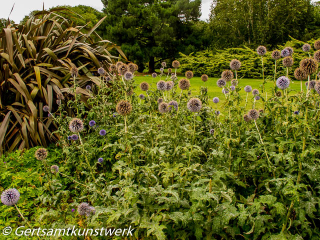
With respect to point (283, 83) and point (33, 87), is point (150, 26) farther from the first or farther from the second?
point (283, 83)

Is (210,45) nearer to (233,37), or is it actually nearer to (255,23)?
(233,37)

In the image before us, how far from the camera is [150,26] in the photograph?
16516 millimetres

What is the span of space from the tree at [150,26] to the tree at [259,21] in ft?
8.45

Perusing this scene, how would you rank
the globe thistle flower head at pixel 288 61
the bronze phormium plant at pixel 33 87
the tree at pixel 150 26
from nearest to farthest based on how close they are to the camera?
the globe thistle flower head at pixel 288 61, the bronze phormium plant at pixel 33 87, the tree at pixel 150 26

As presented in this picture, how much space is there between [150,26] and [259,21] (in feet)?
26.8

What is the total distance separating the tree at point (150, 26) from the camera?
52.6ft

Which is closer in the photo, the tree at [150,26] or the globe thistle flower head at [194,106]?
the globe thistle flower head at [194,106]

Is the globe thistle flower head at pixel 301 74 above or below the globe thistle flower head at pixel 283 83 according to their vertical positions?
above

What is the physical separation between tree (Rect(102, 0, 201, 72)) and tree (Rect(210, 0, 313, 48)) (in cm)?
258

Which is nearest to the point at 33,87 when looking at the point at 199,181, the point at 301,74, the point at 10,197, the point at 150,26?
the point at 10,197

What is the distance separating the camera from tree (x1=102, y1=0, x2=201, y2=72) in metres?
16.0

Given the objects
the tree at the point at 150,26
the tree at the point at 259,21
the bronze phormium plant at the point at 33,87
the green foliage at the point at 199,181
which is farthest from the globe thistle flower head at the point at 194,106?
the tree at the point at 259,21

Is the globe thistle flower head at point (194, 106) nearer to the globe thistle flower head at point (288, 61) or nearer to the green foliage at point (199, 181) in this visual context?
the green foliage at point (199, 181)

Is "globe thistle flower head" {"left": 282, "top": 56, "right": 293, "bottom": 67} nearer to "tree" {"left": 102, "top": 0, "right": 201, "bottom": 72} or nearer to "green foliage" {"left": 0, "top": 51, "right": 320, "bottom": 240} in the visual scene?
"green foliage" {"left": 0, "top": 51, "right": 320, "bottom": 240}
